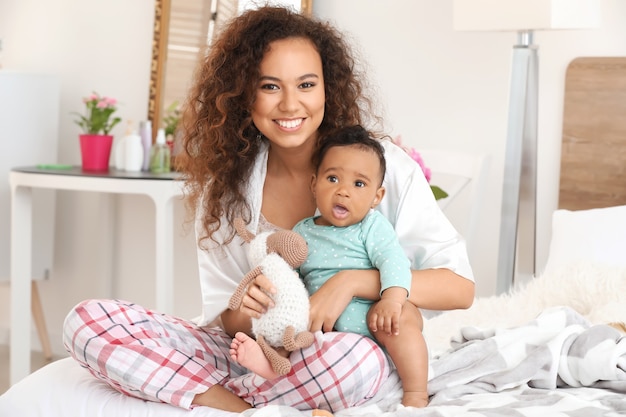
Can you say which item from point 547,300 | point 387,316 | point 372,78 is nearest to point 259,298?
point 387,316

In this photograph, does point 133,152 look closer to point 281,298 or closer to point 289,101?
point 289,101

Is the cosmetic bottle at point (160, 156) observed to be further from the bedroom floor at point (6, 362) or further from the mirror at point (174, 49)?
the bedroom floor at point (6, 362)

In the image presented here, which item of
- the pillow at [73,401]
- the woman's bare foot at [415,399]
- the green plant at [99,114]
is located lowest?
the pillow at [73,401]

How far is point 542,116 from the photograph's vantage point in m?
3.10

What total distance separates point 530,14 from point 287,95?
1099 millimetres

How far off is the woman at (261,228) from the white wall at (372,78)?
1.20 m

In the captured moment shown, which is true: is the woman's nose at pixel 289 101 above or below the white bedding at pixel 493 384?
above

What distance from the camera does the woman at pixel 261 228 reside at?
5.44 feet

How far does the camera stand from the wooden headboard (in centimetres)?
293

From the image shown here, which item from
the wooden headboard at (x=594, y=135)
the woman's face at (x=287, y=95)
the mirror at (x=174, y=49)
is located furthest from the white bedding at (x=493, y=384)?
the mirror at (x=174, y=49)

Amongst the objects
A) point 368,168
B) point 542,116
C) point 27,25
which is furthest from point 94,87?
point 368,168

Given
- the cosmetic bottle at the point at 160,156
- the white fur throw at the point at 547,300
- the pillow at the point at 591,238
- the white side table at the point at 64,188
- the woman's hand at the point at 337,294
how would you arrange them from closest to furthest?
the woman's hand at the point at 337,294, the white fur throw at the point at 547,300, the pillow at the point at 591,238, the white side table at the point at 64,188, the cosmetic bottle at the point at 160,156

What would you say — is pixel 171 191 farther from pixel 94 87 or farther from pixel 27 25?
pixel 27 25

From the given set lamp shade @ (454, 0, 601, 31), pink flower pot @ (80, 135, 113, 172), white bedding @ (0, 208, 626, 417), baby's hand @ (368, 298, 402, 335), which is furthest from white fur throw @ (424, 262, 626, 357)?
pink flower pot @ (80, 135, 113, 172)
